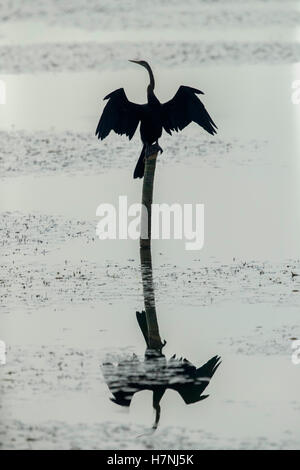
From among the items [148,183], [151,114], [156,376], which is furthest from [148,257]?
[156,376]

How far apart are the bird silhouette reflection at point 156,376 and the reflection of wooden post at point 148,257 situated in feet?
0.81

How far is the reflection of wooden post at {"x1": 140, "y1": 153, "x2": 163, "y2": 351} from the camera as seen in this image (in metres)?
7.60

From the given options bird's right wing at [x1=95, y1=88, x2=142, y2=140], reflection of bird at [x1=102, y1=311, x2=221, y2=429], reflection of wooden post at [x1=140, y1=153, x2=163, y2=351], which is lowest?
reflection of bird at [x1=102, y1=311, x2=221, y2=429]

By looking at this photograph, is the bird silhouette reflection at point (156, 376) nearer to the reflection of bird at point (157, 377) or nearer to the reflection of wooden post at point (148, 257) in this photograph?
the reflection of bird at point (157, 377)

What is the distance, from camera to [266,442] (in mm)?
5840

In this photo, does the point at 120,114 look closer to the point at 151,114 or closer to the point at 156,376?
the point at 151,114

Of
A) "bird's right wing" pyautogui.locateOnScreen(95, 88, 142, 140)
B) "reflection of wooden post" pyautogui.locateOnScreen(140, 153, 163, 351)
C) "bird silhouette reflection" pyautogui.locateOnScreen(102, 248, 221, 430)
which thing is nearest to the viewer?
"bird silhouette reflection" pyautogui.locateOnScreen(102, 248, 221, 430)

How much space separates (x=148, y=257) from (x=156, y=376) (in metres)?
2.65

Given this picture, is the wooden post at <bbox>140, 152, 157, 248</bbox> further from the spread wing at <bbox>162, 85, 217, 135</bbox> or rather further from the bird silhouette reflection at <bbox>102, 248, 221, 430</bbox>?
the bird silhouette reflection at <bbox>102, 248, 221, 430</bbox>

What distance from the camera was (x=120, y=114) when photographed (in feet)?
29.4

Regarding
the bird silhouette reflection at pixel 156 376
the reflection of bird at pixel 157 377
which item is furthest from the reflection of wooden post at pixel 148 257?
the reflection of bird at pixel 157 377

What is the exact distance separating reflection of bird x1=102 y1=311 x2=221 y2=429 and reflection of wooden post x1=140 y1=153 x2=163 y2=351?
1.66 ft

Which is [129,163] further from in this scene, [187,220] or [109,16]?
[109,16]

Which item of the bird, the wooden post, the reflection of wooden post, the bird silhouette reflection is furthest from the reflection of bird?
the bird
